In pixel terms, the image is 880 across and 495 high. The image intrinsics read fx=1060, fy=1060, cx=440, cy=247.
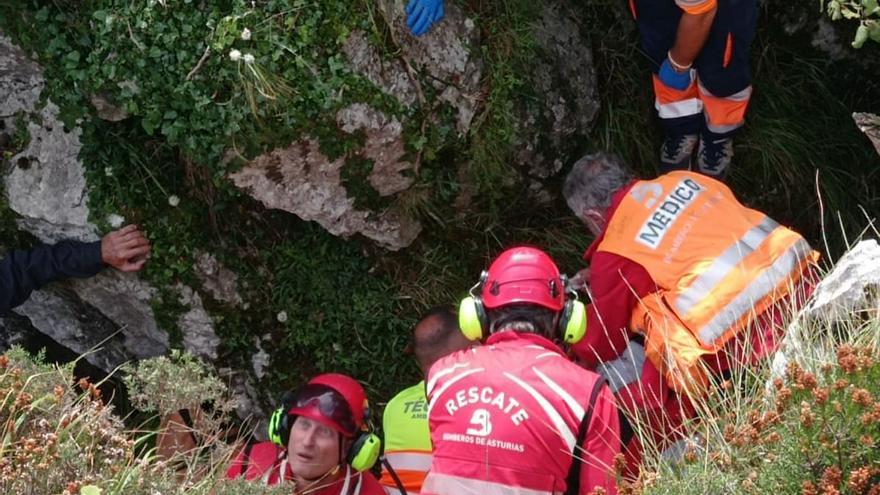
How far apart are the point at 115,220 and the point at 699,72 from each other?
11.5 feet

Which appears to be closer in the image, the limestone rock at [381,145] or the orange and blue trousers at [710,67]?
→ the orange and blue trousers at [710,67]

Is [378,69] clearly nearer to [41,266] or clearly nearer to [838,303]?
[41,266]

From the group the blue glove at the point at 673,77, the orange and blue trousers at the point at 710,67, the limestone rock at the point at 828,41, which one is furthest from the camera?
the limestone rock at the point at 828,41

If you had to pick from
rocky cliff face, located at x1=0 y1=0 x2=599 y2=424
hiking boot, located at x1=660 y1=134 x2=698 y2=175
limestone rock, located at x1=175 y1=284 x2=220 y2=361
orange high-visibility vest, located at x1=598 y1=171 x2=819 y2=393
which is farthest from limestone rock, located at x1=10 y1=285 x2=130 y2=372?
hiking boot, located at x1=660 y1=134 x2=698 y2=175

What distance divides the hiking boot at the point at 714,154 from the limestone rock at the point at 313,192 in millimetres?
1786

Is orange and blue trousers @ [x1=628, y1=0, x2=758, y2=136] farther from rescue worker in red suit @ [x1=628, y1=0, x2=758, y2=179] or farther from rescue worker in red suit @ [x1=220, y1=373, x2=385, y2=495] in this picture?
rescue worker in red suit @ [x1=220, y1=373, x2=385, y2=495]

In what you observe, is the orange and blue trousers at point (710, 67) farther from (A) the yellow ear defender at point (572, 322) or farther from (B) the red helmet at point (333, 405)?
(B) the red helmet at point (333, 405)

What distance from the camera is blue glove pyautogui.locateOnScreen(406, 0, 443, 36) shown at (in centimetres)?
574

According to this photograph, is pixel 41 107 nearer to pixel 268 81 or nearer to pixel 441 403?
pixel 268 81

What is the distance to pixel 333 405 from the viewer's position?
5.65m

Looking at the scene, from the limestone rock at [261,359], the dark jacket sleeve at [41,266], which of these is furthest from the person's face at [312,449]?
the dark jacket sleeve at [41,266]

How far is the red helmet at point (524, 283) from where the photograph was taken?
483 cm

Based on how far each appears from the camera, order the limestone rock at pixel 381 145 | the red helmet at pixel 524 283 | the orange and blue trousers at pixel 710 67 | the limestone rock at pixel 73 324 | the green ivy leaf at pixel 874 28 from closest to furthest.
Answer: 1. the green ivy leaf at pixel 874 28
2. the red helmet at pixel 524 283
3. the orange and blue trousers at pixel 710 67
4. the limestone rock at pixel 381 145
5. the limestone rock at pixel 73 324

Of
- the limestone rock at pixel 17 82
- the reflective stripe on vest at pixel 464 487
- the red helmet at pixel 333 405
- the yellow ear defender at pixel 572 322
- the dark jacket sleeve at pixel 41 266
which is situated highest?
the limestone rock at pixel 17 82
